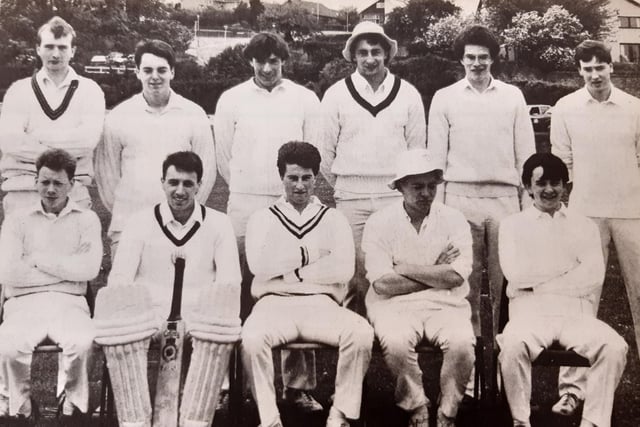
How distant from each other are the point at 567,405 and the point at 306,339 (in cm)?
135

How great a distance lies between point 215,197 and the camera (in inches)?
155

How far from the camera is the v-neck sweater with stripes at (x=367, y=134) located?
150 inches

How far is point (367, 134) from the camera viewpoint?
3.81 meters

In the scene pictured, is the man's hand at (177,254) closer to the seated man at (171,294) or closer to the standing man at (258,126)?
the seated man at (171,294)

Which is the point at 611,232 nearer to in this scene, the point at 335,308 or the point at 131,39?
the point at 335,308

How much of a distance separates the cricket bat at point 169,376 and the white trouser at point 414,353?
89 centimetres

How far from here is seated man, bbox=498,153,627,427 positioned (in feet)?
9.79

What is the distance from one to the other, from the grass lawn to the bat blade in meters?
0.37

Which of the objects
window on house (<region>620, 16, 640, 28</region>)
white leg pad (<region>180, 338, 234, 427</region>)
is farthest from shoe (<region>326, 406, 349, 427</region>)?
window on house (<region>620, 16, 640, 28</region>)

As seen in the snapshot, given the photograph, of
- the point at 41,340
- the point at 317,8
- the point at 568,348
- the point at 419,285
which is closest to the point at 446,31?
the point at 317,8

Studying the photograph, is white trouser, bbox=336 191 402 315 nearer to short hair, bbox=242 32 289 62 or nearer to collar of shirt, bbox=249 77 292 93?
collar of shirt, bbox=249 77 292 93

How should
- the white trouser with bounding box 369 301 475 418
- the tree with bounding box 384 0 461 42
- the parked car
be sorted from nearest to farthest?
the white trouser with bounding box 369 301 475 418 < the parked car < the tree with bounding box 384 0 461 42

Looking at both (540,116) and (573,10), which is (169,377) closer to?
(540,116)

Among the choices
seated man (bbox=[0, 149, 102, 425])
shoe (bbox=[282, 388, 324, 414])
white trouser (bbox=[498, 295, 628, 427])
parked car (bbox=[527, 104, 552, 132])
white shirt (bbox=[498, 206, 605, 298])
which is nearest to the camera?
white trouser (bbox=[498, 295, 628, 427])
